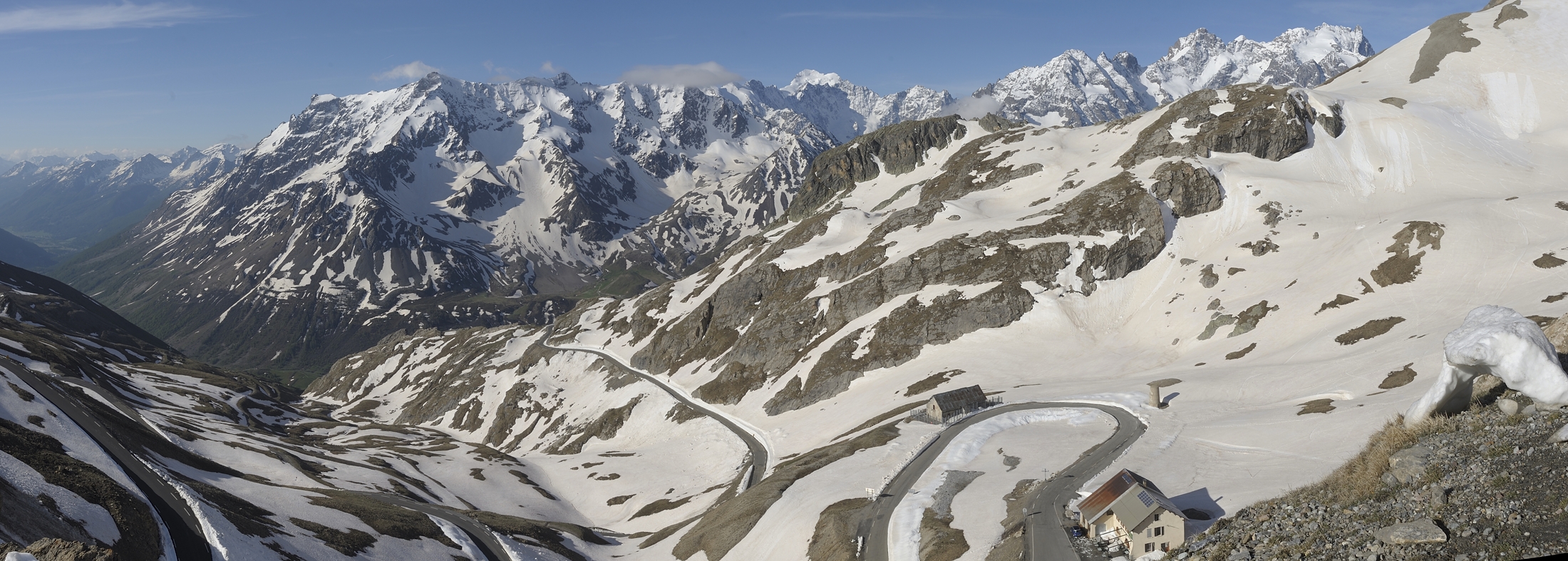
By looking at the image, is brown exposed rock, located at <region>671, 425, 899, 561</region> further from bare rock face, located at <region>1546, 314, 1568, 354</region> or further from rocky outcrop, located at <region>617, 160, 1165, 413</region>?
bare rock face, located at <region>1546, 314, 1568, 354</region>

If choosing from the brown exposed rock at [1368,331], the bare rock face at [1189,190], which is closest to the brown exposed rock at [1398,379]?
the brown exposed rock at [1368,331]

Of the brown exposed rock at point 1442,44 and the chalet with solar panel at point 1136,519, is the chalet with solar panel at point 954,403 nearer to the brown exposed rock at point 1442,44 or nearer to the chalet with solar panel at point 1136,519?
the chalet with solar panel at point 1136,519

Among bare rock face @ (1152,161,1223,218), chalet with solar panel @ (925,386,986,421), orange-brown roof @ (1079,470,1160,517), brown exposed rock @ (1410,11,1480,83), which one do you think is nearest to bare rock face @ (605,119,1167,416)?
bare rock face @ (1152,161,1223,218)

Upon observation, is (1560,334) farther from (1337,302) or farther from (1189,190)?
(1189,190)

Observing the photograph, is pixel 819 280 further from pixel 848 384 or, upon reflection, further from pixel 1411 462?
pixel 1411 462

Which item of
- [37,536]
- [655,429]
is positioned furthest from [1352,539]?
[655,429]
